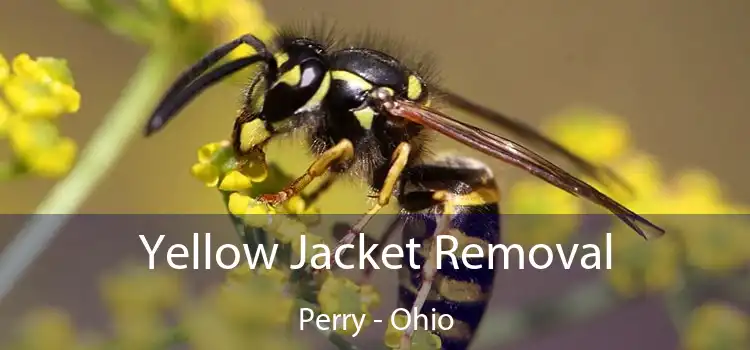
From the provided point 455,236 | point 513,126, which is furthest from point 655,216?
point 455,236

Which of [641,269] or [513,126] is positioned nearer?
[513,126]

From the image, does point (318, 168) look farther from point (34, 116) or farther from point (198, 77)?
point (34, 116)

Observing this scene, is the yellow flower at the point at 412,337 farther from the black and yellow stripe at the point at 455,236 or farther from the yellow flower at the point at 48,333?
the yellow flower at the point at 48,333

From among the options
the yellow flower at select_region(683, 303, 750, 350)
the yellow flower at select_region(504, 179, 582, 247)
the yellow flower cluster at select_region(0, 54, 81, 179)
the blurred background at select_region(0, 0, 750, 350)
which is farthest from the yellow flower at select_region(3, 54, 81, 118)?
the blurred background at select_region(0, 0, 750, 350)

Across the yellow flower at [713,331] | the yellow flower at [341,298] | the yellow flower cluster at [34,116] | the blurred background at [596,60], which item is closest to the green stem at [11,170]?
the yellow flower cluster at [34,116]

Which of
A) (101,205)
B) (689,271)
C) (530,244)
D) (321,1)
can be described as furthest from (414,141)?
(321,1)

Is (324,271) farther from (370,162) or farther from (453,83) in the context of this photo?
(453,83)
